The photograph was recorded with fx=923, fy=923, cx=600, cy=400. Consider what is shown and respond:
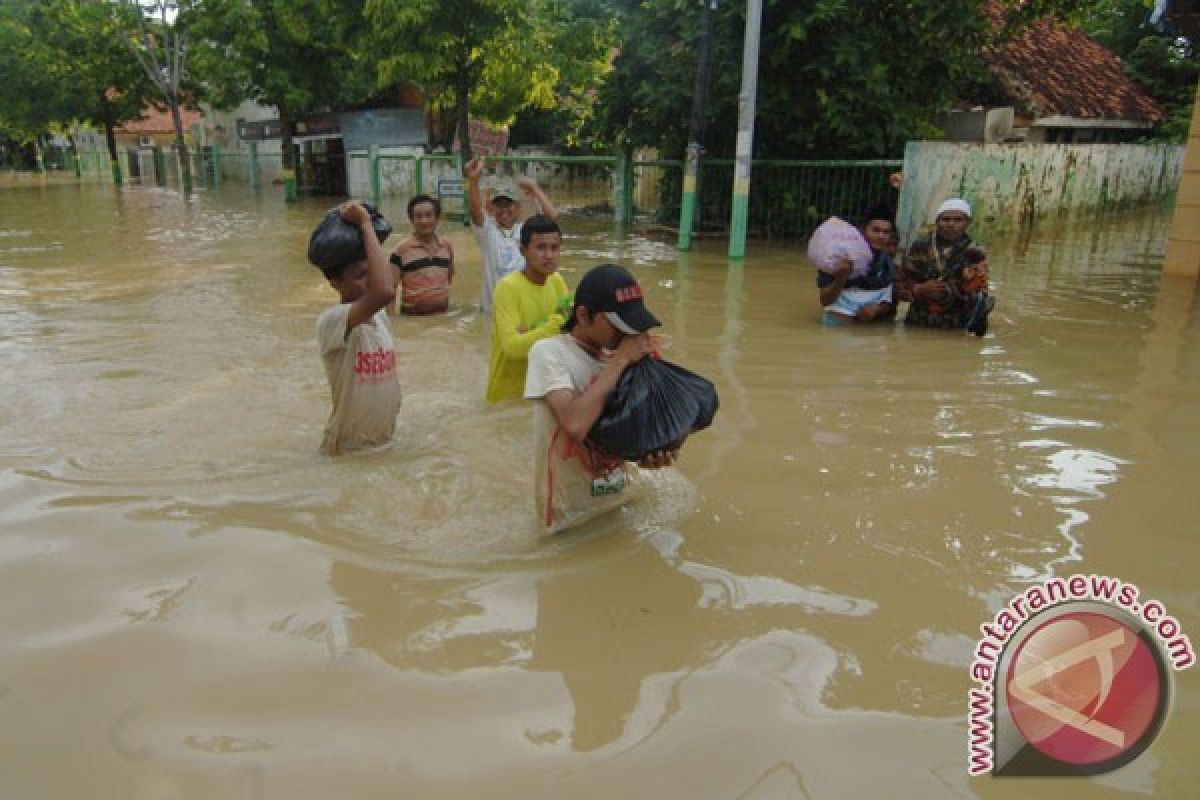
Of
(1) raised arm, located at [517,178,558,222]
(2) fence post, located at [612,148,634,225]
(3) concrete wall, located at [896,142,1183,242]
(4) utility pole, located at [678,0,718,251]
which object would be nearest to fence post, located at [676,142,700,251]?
(4) utility pole, located at [678,0,718,251]

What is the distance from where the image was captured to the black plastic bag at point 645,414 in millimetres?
2939

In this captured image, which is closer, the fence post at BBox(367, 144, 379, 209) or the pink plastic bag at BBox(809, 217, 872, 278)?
the pink plastic bag at BBox(809, 217, 872, 278)

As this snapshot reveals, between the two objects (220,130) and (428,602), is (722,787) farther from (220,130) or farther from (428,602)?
(220,130)

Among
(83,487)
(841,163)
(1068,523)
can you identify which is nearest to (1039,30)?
(841,163)

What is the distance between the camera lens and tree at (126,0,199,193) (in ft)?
89.6

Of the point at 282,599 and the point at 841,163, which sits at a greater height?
the point at 841,163

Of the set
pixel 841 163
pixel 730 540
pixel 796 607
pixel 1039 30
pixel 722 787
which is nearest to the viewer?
pixel 722 787

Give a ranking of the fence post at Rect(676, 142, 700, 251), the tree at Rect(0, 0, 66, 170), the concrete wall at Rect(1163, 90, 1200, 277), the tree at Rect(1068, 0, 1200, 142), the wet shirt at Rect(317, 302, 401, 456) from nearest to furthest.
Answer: the wet shirt at Rect(317, 302, 401, 456) < the concrete wall at Rect(1163, 90, 1200, 277) < the fence post at Rect(676, 142, 700, 251) < the tree at Rect(1068, 0, 1200, 142) < the tree at Rect(0, 0, 66, 170)

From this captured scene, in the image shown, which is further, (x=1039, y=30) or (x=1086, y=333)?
(x=1039, y=30)

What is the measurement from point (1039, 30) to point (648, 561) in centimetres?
2222

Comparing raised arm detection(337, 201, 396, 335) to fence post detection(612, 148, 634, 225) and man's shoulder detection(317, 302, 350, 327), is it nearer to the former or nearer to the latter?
man's shoulder detection(317, 302, 350, 327)

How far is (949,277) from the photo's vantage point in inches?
282

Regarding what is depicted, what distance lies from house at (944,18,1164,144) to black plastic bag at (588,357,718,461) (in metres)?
14.3

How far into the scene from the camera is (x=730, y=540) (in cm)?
356
